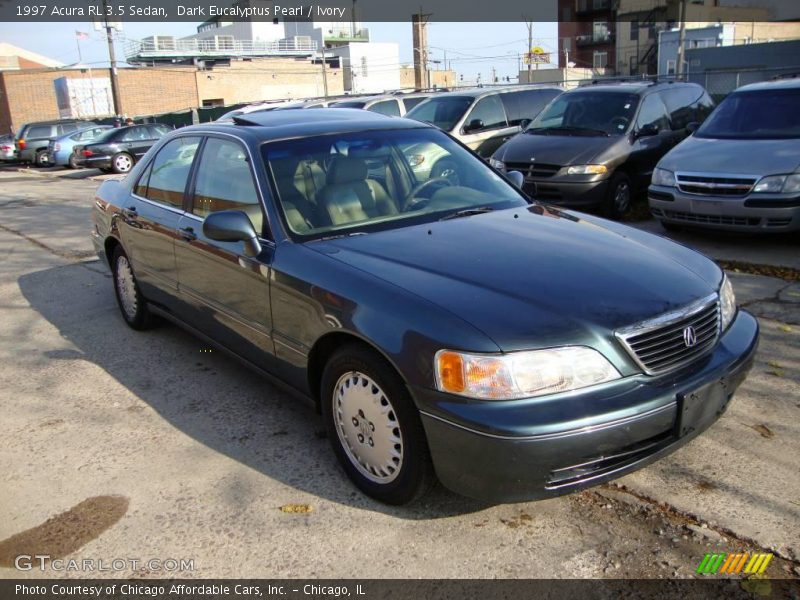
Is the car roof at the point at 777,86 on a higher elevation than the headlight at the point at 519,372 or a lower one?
higher

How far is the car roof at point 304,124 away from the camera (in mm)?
4254

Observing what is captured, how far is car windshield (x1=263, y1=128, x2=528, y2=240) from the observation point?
3861 mm

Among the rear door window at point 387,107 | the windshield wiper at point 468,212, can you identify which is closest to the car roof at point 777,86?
the windshield wiper at point 468,212

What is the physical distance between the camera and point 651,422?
9.22ft

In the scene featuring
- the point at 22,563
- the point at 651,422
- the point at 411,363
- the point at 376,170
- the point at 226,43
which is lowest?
the point at 22,563

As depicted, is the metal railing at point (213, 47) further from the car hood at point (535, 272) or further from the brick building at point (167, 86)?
the car hood at point (535, 272)

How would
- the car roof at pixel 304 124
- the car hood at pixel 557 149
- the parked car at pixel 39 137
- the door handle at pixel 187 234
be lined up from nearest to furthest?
the car roof at pixel 304 124, the door handle at pixel 187 234, the car hood at pixel 557 149, the parked car at pixel 39 137

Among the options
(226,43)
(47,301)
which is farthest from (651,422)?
(226,43)

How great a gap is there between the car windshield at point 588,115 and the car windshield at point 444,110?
2.08 m

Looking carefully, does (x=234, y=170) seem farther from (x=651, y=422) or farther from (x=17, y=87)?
(x=17, y=87)

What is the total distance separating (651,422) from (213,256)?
8.71ft

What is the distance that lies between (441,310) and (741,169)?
5664 mm

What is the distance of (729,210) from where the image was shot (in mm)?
7230

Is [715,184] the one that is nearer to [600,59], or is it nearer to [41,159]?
[41,159]
